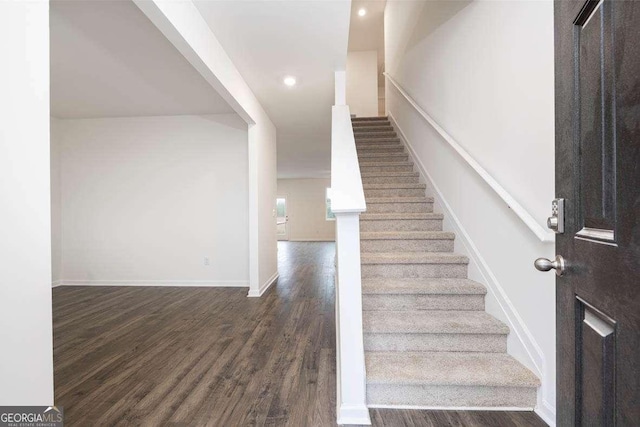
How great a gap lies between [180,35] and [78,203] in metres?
3.96

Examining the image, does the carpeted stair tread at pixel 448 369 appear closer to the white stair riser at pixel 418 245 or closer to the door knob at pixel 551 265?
the white stair riser at pixel 418 245

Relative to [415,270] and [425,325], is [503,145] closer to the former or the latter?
[415,270]

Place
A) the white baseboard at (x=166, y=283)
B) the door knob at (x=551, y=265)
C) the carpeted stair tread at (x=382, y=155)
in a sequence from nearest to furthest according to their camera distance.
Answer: the door knob at (x=551, y=265), the carpeted stair tread at (x=382, y=155), the white baseboard at (x=166, y=283)

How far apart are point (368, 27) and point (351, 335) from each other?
7143mm

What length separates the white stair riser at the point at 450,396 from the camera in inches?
60.1

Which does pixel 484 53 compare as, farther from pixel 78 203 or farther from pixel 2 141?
pixel 78 203

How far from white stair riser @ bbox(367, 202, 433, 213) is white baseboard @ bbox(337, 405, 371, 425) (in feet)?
6.30

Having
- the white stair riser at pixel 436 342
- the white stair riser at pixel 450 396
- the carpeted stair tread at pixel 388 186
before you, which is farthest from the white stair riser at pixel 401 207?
the white stair riser at pixel 450 396

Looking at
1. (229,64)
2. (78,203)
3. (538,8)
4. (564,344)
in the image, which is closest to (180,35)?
(229,64)

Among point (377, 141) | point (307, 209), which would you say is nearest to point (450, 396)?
point (377, 141)

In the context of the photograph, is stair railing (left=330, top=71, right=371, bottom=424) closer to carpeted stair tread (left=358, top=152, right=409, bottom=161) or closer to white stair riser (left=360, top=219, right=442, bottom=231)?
white stair riser (left=360, top=219, right=442, bottom=231)

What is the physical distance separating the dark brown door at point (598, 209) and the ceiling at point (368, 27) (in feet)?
21.1

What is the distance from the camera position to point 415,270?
2.24 metres

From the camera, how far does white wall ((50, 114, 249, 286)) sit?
170 inches
